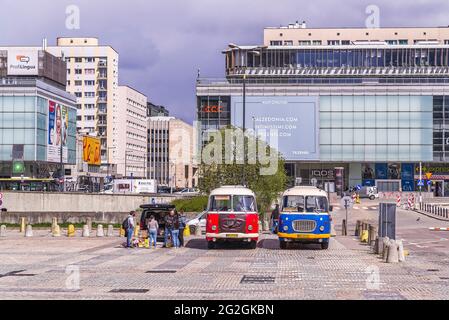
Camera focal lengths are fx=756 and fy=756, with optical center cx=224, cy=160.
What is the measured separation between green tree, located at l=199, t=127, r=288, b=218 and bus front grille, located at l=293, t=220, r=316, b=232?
25.7 meters

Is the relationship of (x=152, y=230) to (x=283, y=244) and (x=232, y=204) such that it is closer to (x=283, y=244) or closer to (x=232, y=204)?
(x=232, y=204)

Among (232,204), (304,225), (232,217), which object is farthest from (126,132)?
(304,225)

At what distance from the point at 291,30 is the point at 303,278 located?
13152 centimetres

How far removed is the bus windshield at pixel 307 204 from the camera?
32.0 metres

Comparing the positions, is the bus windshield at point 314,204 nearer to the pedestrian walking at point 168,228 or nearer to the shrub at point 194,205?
the pedestrian walking at point 168,228

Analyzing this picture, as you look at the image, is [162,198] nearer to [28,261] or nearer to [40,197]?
[40,197]

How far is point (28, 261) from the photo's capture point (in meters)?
26.7

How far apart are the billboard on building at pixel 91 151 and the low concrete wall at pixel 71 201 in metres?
63.6

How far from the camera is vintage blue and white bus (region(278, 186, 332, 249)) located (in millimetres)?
31812

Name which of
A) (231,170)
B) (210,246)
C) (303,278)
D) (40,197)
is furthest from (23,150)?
(303,278)

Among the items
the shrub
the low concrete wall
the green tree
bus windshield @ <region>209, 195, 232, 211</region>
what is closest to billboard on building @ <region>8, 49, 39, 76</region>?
the low concrete wall

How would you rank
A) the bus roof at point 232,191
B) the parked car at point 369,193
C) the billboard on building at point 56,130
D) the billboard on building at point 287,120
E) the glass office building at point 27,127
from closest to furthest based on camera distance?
the bus roof at point 232,191 → the parked car at point 369,193 → the billboard on building at point 287,120 → the glass office building at point 27,127 → the billboard on building at point 56,130

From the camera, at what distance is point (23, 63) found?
135875 mm

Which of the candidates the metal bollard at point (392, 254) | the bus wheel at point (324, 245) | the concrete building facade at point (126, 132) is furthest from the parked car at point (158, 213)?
the concrete building facade at point (126, 132)
